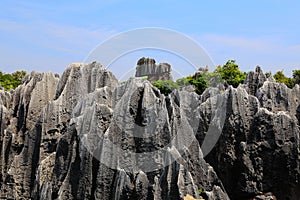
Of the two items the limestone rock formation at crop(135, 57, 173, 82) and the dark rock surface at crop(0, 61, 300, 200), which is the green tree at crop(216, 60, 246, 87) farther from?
the dark rock surface at crop(0, 61, 300, 200)

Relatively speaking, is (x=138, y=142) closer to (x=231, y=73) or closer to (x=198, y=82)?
(x=198, y=82)

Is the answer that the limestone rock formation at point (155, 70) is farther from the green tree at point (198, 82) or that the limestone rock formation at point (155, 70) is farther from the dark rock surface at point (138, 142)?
the dark rock surface at point (138, 142)

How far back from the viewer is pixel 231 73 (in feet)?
109

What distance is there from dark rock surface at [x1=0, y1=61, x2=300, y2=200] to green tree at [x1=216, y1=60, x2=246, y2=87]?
1899 cm

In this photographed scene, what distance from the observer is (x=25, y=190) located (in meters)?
10.9

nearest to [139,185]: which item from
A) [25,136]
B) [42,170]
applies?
[42,170]

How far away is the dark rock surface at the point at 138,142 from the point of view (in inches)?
330

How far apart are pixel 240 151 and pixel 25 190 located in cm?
470

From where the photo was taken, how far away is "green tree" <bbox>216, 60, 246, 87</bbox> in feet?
104

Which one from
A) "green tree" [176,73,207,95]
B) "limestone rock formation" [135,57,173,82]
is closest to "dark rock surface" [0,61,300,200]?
"green tree" [176,73,207,95]

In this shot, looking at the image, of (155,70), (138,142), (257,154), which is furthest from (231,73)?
(138,142)

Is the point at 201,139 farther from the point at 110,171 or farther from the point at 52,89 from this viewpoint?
the point at 52,89

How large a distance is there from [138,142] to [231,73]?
25.3 metres

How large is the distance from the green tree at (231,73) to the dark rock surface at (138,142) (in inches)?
747
